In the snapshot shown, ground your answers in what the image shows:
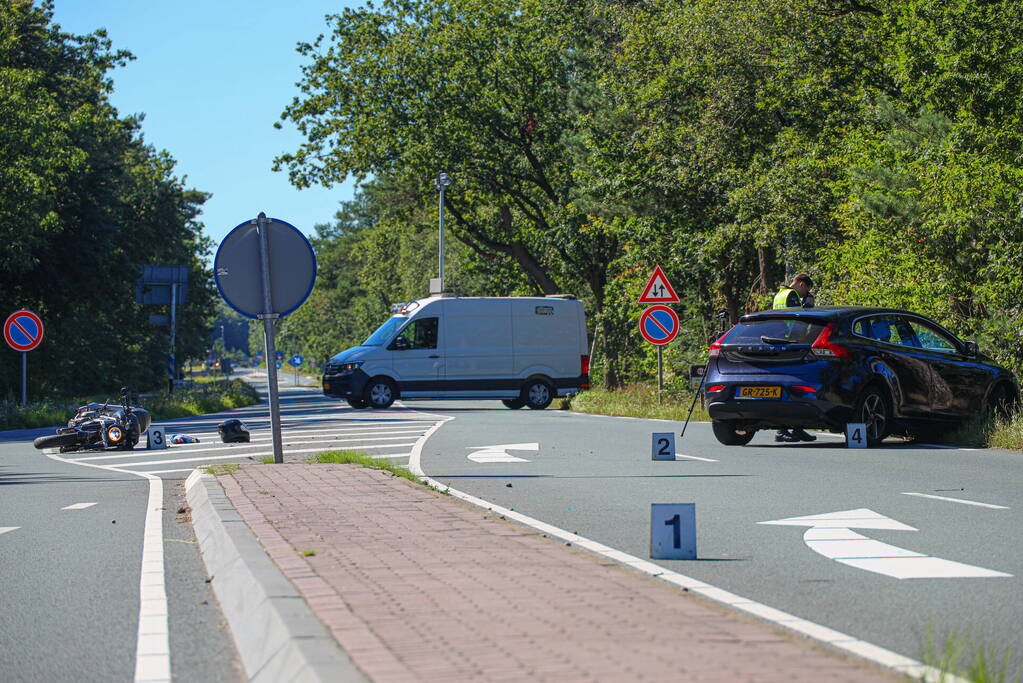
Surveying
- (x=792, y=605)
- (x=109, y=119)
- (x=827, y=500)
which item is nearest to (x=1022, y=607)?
(x=792, y=605)

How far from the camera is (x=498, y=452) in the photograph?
15102 mm

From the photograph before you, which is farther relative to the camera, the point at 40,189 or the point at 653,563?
the point at 40,189

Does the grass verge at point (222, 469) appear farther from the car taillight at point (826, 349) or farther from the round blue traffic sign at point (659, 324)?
the round blue traffic sign at point (659, 324)

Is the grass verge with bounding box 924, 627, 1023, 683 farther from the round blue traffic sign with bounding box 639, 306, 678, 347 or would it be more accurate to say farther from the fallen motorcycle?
the round blue traffic sign with bounding box 639, 306, 678, 347

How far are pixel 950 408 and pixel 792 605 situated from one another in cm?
1023

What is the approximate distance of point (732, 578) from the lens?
6.62 meters

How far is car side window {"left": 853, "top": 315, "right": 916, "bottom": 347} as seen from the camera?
14785 millimetres

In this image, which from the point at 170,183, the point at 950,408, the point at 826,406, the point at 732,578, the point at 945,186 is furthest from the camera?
the point at 170,183

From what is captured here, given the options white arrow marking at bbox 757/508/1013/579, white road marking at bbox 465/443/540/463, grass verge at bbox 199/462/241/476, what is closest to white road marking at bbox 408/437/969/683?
white arrow marking at bbox 757/508/1013/579

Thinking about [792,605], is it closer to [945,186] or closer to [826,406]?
[826,406]

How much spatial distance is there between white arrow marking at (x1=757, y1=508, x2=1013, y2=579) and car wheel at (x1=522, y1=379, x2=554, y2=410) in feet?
73.9

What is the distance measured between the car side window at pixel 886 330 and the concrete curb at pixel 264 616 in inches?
358

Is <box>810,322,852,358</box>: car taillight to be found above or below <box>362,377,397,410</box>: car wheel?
above

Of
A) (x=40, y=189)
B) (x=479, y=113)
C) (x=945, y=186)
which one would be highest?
(x=479, y=113)
